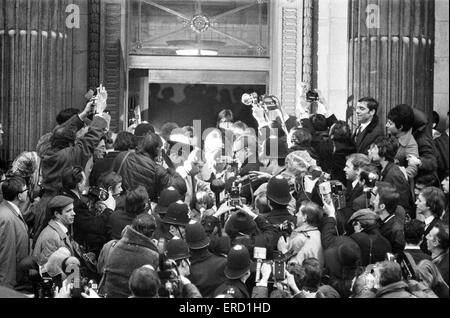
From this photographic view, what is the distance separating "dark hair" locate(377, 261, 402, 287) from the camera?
34.0ft

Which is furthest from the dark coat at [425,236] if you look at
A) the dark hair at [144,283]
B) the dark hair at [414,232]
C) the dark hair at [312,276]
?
the dark hair at [144,283]

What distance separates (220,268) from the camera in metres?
11.3

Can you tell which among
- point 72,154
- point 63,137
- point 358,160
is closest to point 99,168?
point 72,154

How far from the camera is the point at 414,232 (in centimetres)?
1159

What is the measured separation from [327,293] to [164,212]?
2596 mm

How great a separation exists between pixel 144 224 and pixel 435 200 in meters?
2.91

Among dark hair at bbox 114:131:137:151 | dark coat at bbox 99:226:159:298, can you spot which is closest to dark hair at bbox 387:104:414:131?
dark hair at bbox 114:131:137:151

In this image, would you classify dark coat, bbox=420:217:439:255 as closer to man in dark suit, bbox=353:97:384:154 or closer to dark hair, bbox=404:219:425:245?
dark hair, bbox=404:219:425:245

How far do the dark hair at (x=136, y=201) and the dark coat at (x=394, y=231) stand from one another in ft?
7.81

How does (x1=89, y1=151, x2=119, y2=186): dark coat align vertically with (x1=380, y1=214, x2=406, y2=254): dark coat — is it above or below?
above

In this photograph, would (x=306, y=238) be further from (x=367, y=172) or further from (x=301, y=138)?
(x=301, y=138)

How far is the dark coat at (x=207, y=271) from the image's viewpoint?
11.2m
